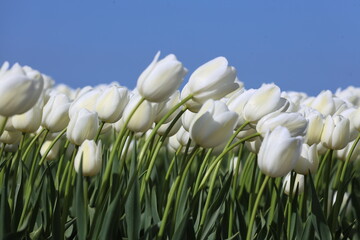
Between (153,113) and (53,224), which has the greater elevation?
(153,113)

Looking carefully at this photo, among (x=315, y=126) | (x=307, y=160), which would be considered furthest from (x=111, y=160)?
(x=315, y=126)

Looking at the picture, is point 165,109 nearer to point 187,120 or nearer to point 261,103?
point 187,120

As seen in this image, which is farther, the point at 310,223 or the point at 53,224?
the point at 310,223

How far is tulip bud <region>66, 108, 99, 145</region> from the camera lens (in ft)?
5.84

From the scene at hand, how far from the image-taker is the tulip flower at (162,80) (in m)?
Result: 1.63

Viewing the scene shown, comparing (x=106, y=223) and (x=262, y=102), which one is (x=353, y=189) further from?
(x=106, y=223)

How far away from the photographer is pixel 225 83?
1.69 m

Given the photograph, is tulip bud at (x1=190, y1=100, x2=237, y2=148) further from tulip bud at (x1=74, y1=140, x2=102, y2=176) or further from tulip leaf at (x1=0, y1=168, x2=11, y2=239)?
tulip leaf at (x1=0, y1=168, x2=11, y2=239)

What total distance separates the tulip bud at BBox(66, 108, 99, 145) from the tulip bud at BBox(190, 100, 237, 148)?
0.28 m

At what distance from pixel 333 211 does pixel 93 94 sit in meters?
0.83

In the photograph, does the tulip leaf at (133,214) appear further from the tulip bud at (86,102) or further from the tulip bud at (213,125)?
the tulip bud at (86,102)

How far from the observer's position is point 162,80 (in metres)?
1.63

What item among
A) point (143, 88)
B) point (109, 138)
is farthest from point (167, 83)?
point (109, 138)

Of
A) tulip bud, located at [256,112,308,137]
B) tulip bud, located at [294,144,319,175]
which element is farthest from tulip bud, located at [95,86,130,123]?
tulip bud, located at [294,144,319,175]
